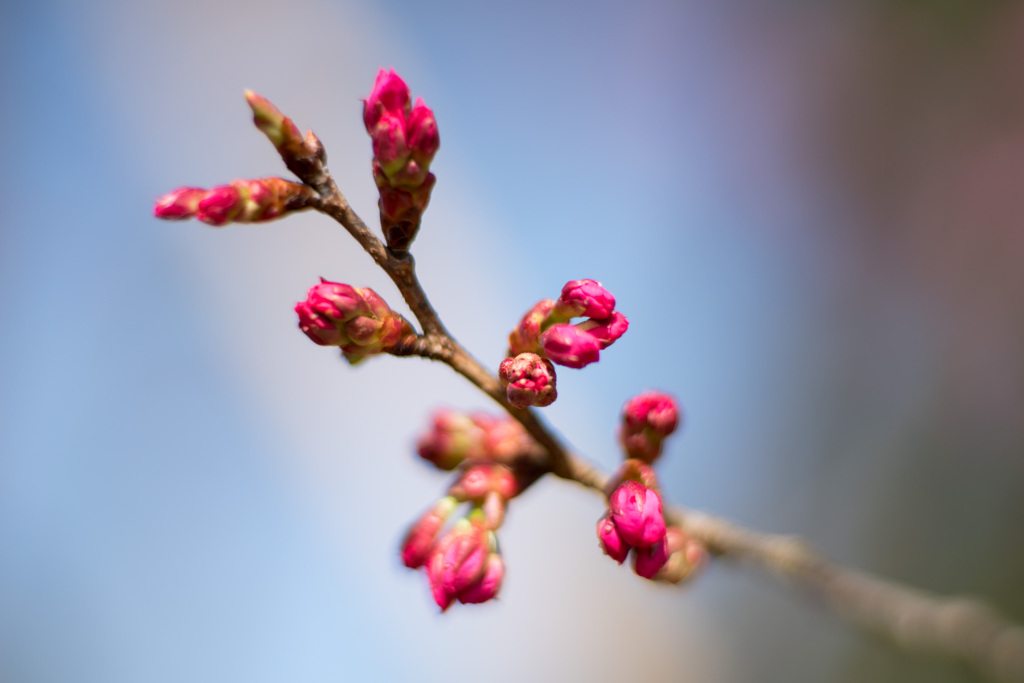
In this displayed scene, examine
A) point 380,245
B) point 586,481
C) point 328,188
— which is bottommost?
point 586,481

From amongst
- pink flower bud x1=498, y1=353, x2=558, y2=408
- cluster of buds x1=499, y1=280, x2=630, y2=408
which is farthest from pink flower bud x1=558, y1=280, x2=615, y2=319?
pink flower bud x1=498, y1=353, x2=558, y2=408

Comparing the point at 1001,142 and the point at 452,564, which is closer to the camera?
the point at 452,564

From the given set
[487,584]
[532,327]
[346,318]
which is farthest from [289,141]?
[487,584]

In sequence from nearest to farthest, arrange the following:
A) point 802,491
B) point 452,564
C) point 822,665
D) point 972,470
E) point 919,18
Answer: point 452,564, point 972,470, point 822,665, point 919,18, point 802,491

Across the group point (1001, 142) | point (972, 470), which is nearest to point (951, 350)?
point (972, 470)

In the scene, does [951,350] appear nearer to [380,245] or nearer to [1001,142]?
[1001,142]

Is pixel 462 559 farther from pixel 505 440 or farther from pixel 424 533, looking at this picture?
pixel 505 440

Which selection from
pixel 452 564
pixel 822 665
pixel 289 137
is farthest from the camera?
pixel 822 665
